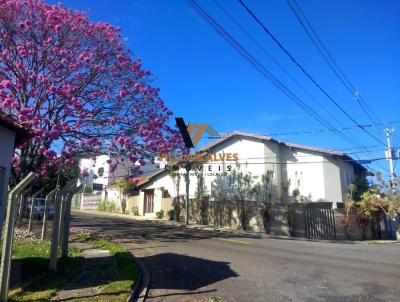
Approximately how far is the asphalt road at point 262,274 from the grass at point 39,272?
1.90 metres

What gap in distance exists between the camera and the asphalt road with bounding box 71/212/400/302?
8.36 m

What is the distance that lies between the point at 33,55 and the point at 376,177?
22.8m

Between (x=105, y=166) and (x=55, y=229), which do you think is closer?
(x=55, y=229)

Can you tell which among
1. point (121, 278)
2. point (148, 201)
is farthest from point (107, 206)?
point (121, 278)

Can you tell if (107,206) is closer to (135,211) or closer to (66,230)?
(135,211)

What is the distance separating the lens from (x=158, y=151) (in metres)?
19.7

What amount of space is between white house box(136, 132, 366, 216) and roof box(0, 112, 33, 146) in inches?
752

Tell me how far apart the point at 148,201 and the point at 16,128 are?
30.2 m

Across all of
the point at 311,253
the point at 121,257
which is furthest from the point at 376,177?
the point at 121,257

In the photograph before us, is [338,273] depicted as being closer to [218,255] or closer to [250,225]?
[218,255]

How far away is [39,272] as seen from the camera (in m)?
9.12

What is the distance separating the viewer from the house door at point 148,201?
3906 cm

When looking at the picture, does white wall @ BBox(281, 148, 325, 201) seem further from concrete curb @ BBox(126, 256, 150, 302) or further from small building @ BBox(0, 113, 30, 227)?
small building @ BBox(0, 113, 30, 227)

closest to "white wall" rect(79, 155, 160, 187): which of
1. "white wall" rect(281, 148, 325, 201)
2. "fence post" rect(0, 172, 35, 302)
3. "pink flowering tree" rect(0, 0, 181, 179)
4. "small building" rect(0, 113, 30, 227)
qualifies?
"pink flowering tree" rect(0, 0, 181, 179)
